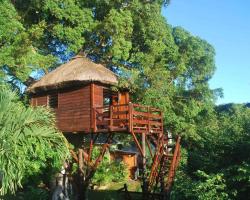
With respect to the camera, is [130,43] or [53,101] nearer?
[53,101]

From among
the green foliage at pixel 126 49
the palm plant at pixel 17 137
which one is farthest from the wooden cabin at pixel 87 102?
the palm plant at pixel 17 137

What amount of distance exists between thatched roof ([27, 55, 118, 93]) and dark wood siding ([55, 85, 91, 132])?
494 millimetres

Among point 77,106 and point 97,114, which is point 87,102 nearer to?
point 77,106

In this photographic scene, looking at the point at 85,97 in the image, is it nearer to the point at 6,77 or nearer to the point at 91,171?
the point at 91,171

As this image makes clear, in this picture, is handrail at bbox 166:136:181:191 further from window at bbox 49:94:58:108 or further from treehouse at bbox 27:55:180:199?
window at bbox 49:94:58:108

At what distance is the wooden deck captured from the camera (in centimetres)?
2081

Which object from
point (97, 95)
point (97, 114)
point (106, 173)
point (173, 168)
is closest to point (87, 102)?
point (97, 95)

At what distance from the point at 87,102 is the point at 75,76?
4.88 feet

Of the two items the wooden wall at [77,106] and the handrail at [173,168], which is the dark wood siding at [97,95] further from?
the handrail at [173,168]

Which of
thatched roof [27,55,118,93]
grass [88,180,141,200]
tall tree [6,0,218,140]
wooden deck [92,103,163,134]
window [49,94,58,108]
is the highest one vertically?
tall tree [6,0,218,140]

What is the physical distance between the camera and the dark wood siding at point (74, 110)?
2247cm

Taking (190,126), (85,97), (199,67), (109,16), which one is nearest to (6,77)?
(85,97)

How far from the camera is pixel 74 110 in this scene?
23.0 metres

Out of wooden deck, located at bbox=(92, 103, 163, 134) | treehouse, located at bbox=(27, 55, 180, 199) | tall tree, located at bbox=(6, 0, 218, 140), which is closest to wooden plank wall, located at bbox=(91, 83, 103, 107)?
treehouse, located at bbox=(27, 55, 180, 199)
